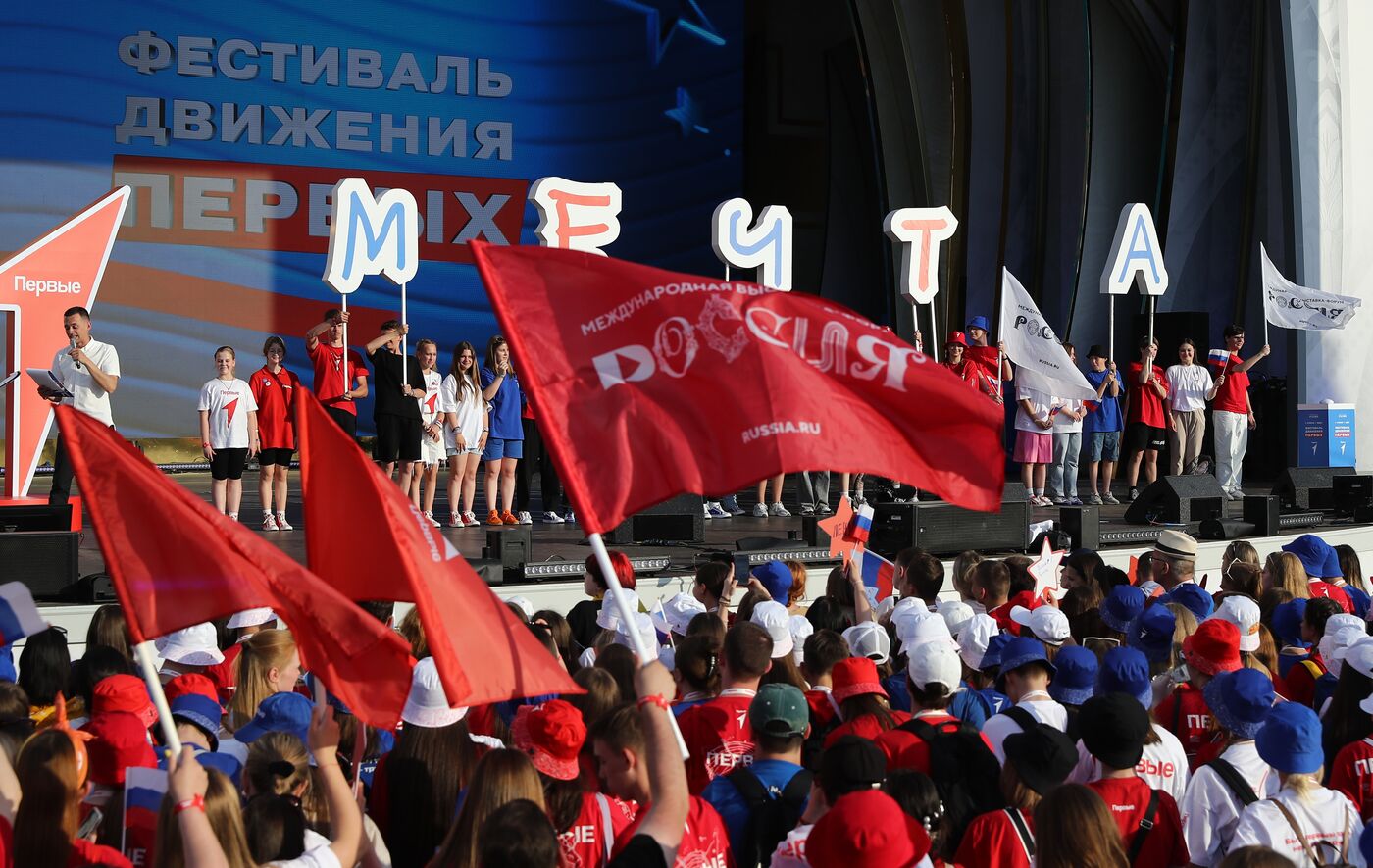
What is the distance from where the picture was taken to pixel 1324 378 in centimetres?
1739

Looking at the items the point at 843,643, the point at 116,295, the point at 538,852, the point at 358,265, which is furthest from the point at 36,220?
the point at 538,852

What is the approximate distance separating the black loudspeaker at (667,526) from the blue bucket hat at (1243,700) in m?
7.55

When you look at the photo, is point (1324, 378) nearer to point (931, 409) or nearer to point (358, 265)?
point (358, 265)

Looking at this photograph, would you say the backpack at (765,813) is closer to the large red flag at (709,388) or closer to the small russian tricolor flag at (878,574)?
the large red flag at (709,388)

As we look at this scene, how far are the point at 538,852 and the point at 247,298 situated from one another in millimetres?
18912

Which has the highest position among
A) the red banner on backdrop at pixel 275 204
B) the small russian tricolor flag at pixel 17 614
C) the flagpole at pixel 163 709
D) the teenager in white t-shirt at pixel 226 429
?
the red banner on backdrop at pixel 275 204

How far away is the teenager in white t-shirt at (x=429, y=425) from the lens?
12156 mm

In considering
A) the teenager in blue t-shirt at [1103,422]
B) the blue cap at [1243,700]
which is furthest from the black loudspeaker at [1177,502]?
the blue cap at [1243,700]

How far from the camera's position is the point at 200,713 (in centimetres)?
446

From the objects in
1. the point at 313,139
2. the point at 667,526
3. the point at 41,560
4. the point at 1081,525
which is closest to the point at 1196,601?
the point at 1081,525

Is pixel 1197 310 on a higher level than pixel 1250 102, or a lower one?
lower

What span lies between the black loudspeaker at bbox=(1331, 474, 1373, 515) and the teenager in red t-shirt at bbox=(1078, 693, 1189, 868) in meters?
12.0

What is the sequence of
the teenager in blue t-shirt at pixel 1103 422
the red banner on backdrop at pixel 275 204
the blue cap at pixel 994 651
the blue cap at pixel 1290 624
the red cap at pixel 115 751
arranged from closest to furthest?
the red cap at pixel 115 751 < the blue cap at pixel 994 651 < the blue cap at pixel 1290 624 < the teenager in blue t-shirt at pixel 1103 422 < the red banner on backdrop at pixel 275 204

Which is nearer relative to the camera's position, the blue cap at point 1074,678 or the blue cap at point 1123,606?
the blue cap at point 1074,678
